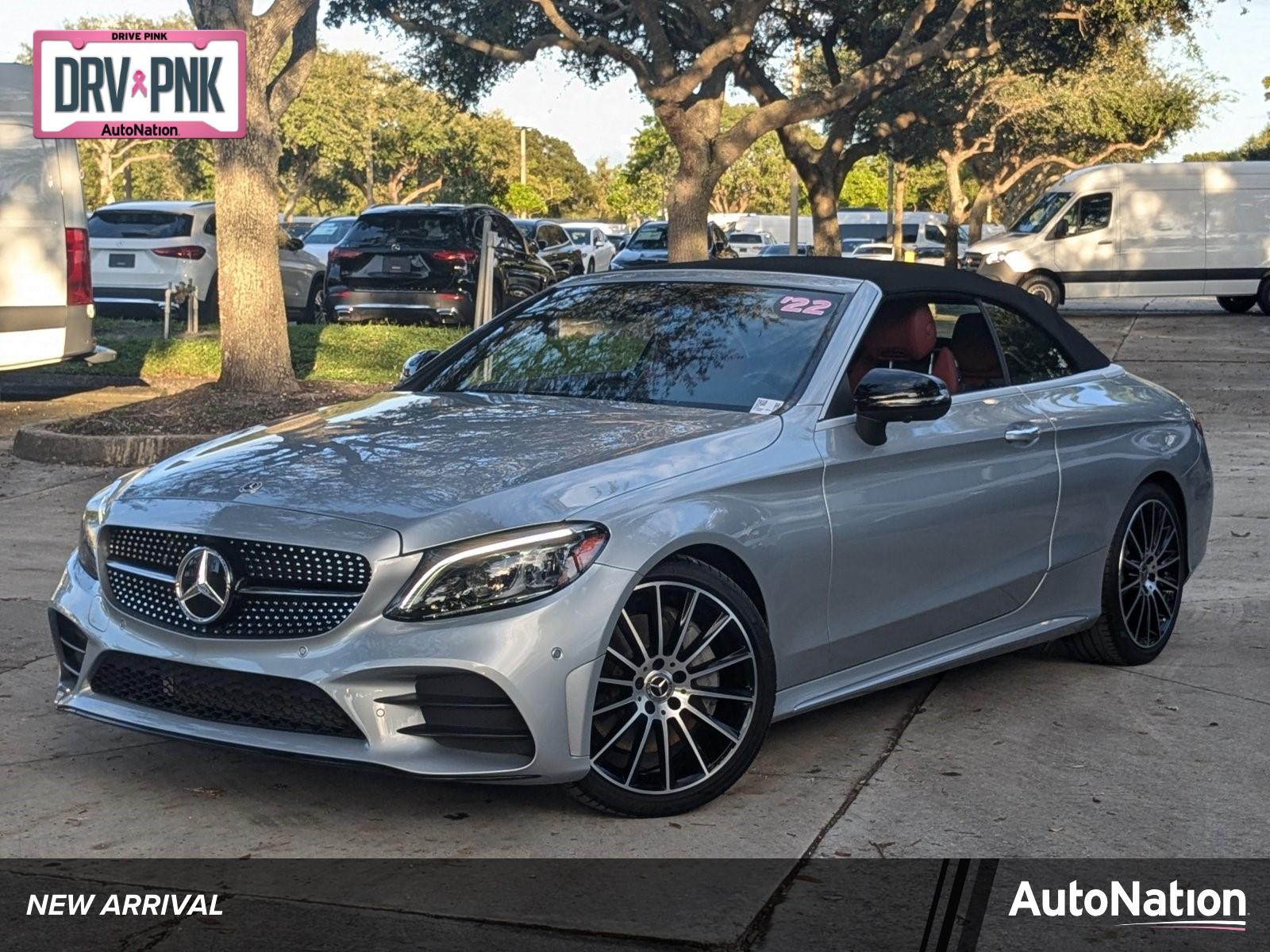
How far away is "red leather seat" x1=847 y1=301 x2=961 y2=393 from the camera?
590cm

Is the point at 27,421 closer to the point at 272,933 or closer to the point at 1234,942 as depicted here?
the point at 272,933

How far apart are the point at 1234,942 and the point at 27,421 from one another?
11378 mm

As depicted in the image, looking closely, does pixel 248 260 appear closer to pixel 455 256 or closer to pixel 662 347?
pixel 455 256

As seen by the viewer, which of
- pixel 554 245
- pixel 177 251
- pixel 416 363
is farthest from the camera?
pixel 554 245

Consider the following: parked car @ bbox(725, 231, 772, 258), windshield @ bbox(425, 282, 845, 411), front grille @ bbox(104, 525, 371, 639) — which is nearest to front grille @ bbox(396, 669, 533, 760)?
front grille @ bbox(104, 525, 371, 639)

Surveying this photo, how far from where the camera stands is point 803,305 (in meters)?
5.85

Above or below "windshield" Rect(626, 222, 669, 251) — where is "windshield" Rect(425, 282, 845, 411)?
below

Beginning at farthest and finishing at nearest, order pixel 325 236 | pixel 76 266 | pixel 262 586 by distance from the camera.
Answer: pixel 325 236 → pixel 76 266 → pixel 262 586

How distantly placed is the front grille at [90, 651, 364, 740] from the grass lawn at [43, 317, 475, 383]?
1011cm

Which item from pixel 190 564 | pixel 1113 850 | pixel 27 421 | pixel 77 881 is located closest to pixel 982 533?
pixel 1113 850

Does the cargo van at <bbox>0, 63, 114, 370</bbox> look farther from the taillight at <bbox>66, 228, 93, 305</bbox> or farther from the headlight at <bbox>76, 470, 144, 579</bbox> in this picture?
the headlight at <bbox>76, 470, 144, 579</bbox>

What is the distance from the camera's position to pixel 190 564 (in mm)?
4715

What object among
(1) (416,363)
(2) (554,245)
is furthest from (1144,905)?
(2) (554,245)

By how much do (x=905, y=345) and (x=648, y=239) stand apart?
1231 inches
